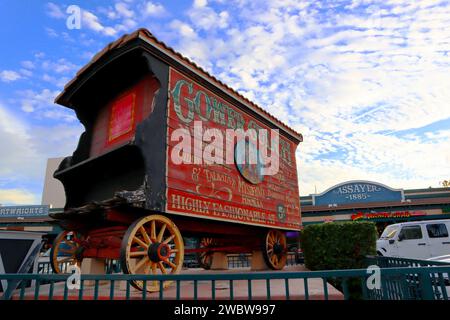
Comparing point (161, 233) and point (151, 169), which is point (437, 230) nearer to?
point (161, 233)

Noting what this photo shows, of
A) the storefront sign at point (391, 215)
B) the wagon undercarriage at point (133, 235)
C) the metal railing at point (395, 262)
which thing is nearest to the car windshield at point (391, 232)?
the metal railing at point (395, 262)

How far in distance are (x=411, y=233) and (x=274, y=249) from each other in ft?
20.1

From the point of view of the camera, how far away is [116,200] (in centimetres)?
648

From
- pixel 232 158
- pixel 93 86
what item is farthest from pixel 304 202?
pixel 93 86

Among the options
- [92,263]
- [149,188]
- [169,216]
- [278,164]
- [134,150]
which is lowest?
[92,263]

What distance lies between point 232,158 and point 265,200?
7.37ft

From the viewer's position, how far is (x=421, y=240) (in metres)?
13.1

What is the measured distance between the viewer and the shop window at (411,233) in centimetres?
1330

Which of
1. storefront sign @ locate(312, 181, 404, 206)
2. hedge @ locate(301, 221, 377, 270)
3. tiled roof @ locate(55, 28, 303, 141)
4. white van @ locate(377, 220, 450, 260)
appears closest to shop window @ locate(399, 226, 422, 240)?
white van @ locate(377, 220, 450, 260)

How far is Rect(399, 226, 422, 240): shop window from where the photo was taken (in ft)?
43.6

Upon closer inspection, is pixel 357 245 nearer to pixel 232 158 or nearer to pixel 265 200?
pixel 265 200

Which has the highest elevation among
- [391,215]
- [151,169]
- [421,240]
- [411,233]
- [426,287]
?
[391,215]

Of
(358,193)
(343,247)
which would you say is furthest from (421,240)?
(358,193)

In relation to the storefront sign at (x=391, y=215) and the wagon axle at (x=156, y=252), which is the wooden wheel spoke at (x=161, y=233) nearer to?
the wagon axle at (x=156, y=252)
